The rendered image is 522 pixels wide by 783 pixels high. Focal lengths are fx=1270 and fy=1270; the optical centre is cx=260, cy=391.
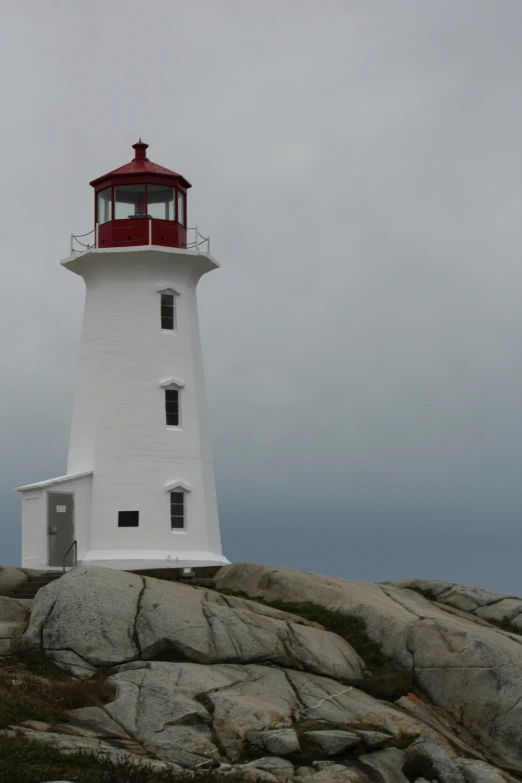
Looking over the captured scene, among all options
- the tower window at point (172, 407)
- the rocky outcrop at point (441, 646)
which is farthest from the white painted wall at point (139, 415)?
the rocky outcrop at point (441, 646)

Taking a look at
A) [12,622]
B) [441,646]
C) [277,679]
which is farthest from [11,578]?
[441,646]

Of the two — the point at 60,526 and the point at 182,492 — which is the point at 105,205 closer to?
the point at 182,492

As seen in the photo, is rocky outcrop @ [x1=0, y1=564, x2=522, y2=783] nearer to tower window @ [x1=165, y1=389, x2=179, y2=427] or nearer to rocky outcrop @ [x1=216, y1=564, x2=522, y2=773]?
rocky outcrop @ [x1=216, y1=564, x2=522, y2=773]

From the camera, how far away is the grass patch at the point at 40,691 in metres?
23.7

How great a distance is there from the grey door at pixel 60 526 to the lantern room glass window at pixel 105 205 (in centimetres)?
874

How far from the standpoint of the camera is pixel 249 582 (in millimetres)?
33188

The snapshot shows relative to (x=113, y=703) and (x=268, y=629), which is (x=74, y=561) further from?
(x=113, y=703)

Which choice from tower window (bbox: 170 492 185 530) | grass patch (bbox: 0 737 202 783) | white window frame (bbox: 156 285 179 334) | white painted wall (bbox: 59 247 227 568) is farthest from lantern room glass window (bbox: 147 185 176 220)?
grass patch (bbox: 0 737 202 783)

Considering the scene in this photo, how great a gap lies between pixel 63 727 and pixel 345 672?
7694mm

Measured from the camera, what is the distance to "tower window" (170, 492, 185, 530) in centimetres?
3809

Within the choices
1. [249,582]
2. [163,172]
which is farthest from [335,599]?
[163,172]

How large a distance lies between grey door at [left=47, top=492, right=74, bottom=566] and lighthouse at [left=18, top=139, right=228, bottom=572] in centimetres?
3

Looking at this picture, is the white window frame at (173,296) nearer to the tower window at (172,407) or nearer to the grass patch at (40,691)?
the tower window at (172,407)

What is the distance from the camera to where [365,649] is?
3017cm
